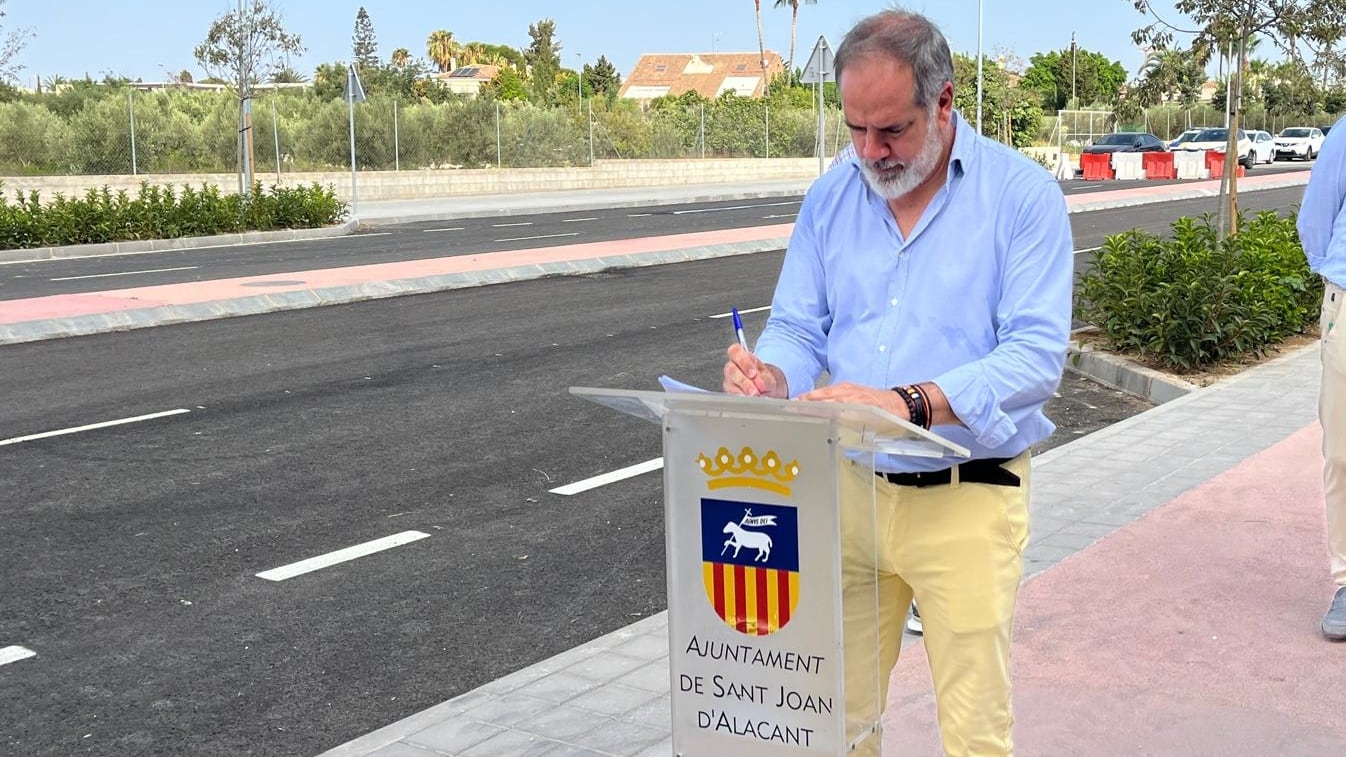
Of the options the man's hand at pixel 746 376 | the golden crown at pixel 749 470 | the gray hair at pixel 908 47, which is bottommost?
the golden crown at pixel 749 470

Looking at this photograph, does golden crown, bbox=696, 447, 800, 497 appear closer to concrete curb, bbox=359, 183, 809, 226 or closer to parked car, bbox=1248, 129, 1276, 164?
concrete curb, bbox=359, 183, 809, 226

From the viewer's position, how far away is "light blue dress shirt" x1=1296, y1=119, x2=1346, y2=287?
4.73m

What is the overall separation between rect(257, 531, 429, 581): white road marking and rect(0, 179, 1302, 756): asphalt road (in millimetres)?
48

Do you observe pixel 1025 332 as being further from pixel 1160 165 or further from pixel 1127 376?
pixel 1160 165

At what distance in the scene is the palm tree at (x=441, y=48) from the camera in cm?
13450

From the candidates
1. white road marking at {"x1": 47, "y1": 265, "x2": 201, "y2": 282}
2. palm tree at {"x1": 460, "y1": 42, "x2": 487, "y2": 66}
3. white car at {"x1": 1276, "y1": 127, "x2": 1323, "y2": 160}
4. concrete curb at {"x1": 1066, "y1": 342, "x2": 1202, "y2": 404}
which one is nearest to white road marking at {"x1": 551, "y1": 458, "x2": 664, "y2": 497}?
concrete curb at {"x1": 1066, "y1": 342, "x2": 1202, "y2": 404}

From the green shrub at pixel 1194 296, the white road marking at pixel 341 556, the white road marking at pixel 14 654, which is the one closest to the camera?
the white road marking at pixel 14 654

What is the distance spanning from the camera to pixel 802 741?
2.82 meters

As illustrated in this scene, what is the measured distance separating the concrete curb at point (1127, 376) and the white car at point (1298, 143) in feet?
167

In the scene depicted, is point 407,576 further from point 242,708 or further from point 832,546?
point 832,546

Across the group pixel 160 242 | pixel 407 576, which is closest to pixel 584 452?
pixel 407 576

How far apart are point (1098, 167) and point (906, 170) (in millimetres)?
45919

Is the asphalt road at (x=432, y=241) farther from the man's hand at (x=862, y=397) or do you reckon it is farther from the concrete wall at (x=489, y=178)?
the man's hand at (x=862, y=397)

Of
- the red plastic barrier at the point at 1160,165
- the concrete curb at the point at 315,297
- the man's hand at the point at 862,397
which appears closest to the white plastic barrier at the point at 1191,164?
the red plastic barrier at the point at 1160,165
